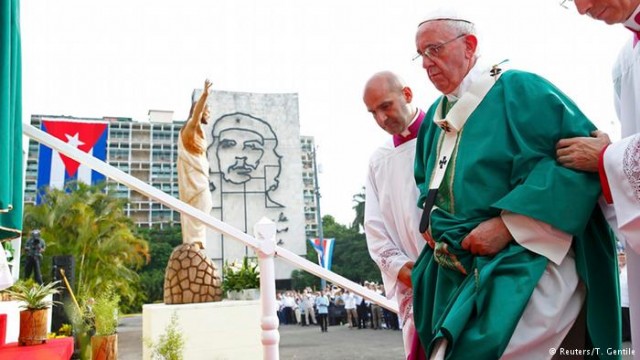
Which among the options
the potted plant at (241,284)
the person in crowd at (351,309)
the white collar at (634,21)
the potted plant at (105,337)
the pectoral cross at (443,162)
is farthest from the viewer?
the person in crowd at (351,309)

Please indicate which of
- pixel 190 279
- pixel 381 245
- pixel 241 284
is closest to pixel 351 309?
pixel 241 284

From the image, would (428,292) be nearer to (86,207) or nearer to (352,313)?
(352,313)

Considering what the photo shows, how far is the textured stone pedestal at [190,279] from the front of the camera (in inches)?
239

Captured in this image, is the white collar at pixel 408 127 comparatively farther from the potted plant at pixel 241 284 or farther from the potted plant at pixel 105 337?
the potted plant at pixel 241 284

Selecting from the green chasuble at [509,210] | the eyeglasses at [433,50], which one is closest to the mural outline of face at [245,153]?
the eyeglasses at [433,50]

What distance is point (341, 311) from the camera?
19938 millimetres

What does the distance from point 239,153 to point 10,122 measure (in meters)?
36.8

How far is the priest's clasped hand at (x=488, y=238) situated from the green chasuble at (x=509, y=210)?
0.02m

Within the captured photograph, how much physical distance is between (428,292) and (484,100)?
69 cm

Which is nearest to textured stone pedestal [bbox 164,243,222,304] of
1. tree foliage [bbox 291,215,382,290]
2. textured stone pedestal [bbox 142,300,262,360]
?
textured stone pedestal [bbox 142,300,262,360]

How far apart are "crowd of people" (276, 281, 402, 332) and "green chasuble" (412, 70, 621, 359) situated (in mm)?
12760

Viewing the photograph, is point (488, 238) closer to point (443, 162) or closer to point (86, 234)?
point (443, 162)

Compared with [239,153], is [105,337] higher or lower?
lower

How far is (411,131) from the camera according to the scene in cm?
259
